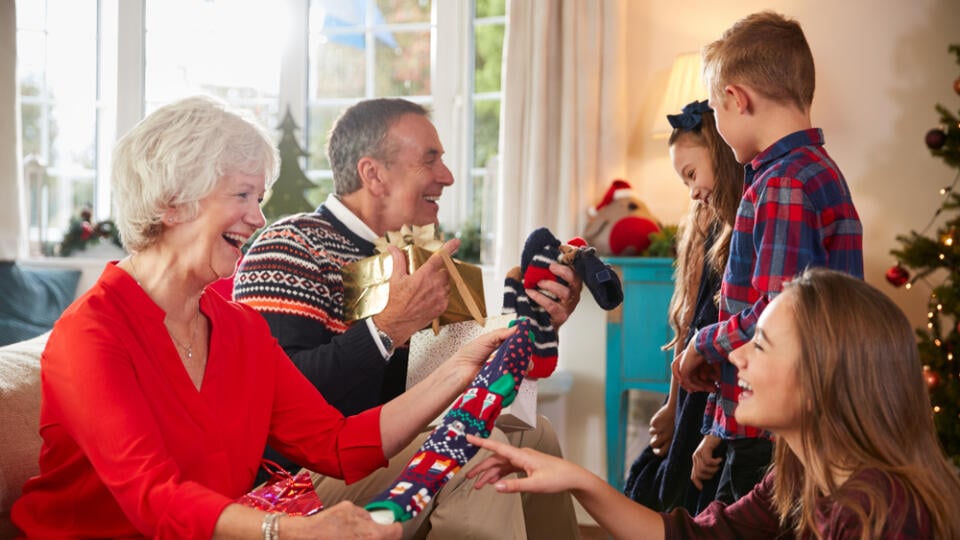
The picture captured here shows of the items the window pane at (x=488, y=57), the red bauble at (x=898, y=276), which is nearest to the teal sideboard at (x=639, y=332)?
the red bauble at (x=898, y=276)

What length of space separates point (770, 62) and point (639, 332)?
1.96 m

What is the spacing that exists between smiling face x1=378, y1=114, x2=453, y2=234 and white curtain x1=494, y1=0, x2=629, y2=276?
67.8 inches

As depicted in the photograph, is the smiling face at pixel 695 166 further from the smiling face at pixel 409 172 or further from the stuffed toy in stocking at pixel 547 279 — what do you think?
the smiling face at pixel 409 172

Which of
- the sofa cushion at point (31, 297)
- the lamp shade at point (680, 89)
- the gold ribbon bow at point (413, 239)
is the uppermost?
the lamp shade at point (680, 89)

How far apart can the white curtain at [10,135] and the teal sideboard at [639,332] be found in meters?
3.22

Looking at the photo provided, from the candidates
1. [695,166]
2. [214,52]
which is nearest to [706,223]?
[695,166]

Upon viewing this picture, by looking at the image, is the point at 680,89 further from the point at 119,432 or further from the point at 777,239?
the point at 119,432

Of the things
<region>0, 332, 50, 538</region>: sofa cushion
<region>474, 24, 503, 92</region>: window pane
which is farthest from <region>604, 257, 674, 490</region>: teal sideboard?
<region>0, 332, 50, 538</region>: sofa cushion

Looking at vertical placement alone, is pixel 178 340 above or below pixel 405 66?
below

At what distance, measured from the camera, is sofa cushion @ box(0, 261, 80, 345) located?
187 inches

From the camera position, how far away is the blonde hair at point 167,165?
1.62m

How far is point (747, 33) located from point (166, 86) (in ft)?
13.2

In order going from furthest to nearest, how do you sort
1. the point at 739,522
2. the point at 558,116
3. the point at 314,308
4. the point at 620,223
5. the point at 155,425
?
the point at 558,116 → the point at 620,223 → the point at 314,308 → the point at 739,522 → the point at 155,425

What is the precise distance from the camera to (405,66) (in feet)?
16.1
